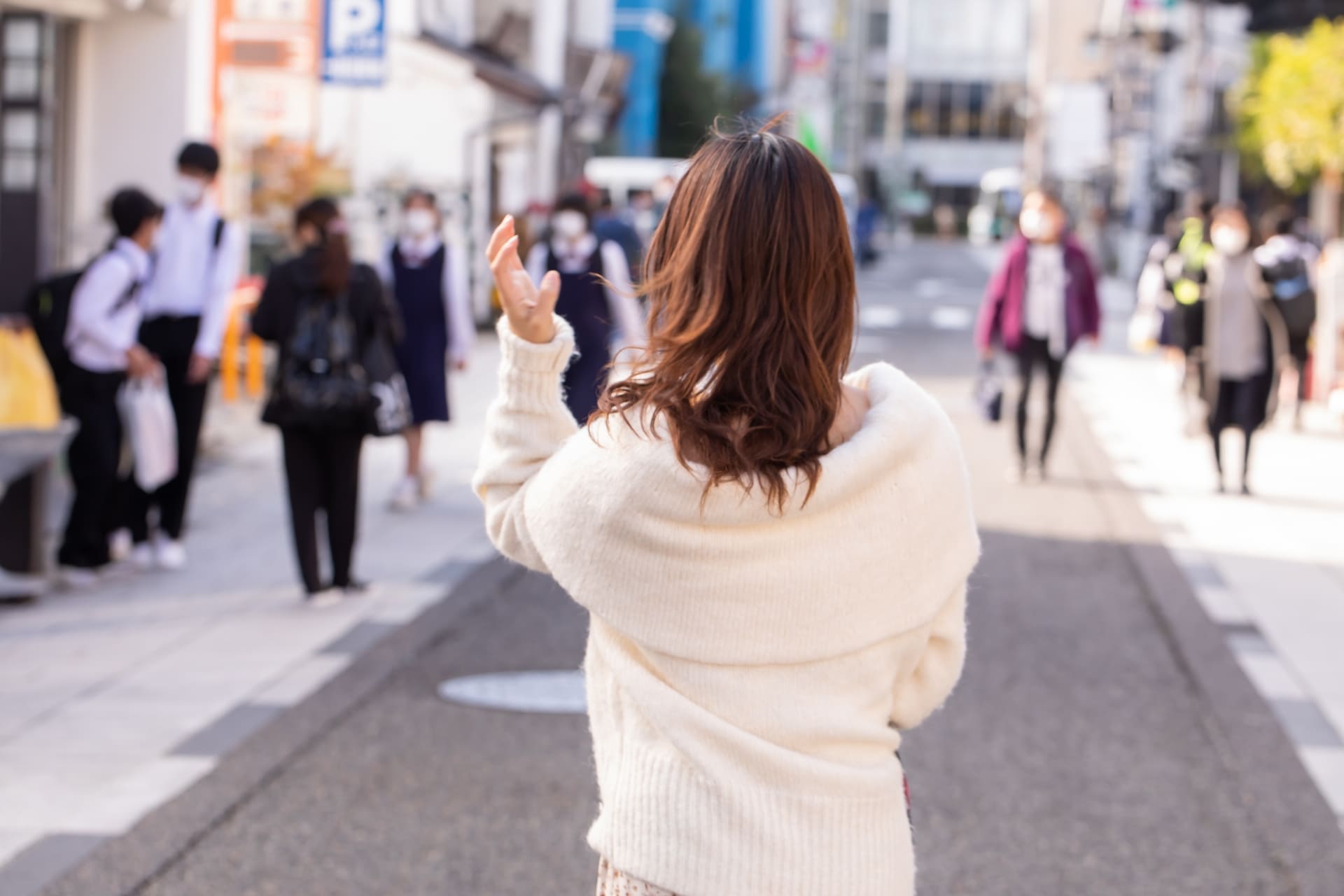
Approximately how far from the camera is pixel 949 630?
7.73 feet

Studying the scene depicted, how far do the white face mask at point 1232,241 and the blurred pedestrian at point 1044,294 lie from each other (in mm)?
925

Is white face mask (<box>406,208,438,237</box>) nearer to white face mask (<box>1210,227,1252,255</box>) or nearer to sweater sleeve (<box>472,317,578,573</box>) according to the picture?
white face mask (<box>1210,227,1252,255</box>)

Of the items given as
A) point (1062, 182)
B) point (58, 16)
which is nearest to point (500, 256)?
point (58, 16)

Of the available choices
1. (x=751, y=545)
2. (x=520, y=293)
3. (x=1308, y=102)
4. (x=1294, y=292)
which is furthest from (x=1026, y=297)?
(x=1308, y=102)

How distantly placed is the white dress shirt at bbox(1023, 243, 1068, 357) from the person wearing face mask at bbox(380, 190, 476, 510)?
3823 mm

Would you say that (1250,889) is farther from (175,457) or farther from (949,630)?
(175,457)

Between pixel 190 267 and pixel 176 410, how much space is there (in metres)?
0.69

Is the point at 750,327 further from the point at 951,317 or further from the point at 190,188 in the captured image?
the point at 951,317

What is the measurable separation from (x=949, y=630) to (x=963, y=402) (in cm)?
1663

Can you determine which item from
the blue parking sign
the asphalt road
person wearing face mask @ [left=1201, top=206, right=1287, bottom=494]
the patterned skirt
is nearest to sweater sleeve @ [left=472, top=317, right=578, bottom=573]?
the patterned skirt

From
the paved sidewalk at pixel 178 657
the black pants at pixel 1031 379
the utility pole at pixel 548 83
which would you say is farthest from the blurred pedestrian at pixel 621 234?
the utility pole at pixel 548 83

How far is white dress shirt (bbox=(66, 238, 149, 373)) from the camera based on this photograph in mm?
8375

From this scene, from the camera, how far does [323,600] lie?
27.5ft

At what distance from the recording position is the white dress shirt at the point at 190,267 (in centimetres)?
905
